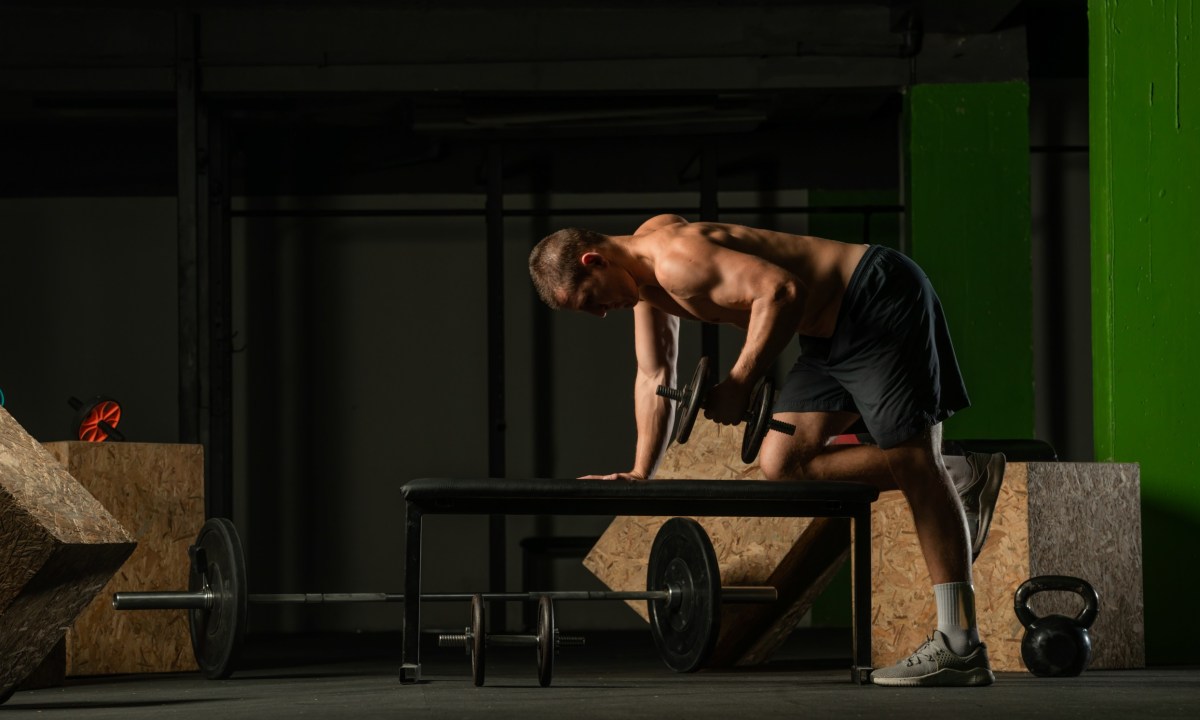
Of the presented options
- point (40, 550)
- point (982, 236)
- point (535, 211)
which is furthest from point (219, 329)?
point (40, 550)

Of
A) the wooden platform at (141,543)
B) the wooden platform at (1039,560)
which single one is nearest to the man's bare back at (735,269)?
the wooden platform at (1039,560)

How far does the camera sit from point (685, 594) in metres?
3.83

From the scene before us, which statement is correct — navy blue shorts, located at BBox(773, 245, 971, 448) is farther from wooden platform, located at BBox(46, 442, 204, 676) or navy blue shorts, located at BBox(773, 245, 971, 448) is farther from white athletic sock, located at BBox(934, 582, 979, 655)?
wooden platform, located at BBox(46, 442, 204, 676)

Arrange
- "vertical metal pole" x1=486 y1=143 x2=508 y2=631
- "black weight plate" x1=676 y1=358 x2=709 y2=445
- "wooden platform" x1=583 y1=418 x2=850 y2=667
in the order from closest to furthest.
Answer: "black weight plate" x1=676 y1=358 x2=709 y2=445 → "wooden platform" x1=583 y1=418 x2=850 y2=667 → "vertical metal pole" x1=486 y1=143 x2=508 y2=631

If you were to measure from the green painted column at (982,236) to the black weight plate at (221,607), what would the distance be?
11.8 ft

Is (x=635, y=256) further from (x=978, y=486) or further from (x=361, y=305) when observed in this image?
(x=361, y=305)

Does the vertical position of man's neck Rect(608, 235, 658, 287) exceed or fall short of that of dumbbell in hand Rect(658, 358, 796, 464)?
it exceeds it

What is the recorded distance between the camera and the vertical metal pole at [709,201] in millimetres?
7004

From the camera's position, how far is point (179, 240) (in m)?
6.19

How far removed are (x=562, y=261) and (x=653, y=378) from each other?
500mm

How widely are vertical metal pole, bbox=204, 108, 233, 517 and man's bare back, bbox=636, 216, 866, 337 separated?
3621 mm

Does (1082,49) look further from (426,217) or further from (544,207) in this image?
(426,217)

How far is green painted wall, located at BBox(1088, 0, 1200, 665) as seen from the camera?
14.2 ft

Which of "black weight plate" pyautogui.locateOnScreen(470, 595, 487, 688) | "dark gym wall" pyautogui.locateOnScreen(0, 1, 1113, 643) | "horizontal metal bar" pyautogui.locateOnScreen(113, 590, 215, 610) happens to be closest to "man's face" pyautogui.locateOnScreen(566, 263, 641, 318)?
"black weight plate" pyautogui.locateOnScreen(470, 595, 487, 688)
